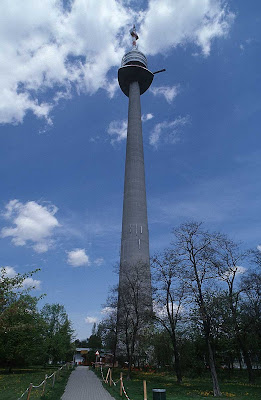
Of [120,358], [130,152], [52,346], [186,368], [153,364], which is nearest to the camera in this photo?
[186,368]

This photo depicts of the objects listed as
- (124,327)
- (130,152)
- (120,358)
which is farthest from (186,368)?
(130,152)

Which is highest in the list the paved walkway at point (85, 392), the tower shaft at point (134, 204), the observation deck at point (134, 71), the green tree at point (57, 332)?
the observation deck at point (134, 71)

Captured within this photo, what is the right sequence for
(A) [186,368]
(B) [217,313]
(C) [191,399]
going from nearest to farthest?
(C) [191,399] → (B) [217,313] → (A) [186,368]

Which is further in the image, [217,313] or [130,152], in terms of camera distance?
[130,152]

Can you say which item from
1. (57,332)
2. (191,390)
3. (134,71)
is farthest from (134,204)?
(134,71)

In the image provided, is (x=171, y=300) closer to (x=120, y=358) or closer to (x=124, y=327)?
(x=124, y=327)

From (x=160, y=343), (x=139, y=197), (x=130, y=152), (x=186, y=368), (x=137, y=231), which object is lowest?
(x=186, y=368)

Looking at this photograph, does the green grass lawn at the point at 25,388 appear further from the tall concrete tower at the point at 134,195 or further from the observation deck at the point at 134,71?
the observation deck at the point at 134,71

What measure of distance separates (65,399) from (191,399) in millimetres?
6654

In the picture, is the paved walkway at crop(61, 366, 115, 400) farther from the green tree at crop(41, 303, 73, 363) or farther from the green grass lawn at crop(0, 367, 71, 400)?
the green tree at crop(41, 303, 73, 363)

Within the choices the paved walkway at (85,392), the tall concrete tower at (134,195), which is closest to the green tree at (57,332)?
the tall concrete tower at (134,195)

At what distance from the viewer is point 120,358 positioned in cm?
4416

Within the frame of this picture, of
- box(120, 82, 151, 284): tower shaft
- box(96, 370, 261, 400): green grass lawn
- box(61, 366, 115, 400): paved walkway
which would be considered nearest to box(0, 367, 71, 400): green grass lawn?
box(61, 366, 115, 400): paved walkway

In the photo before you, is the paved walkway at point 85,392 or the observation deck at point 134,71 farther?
the observation deck at point 134,71
